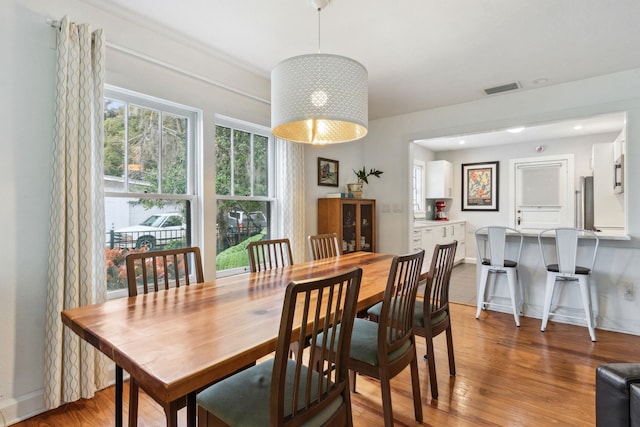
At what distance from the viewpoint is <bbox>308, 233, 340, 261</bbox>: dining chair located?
2.79 meters

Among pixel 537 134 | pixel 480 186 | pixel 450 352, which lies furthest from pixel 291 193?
pixel 480 186

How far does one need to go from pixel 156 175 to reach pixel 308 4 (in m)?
1.70

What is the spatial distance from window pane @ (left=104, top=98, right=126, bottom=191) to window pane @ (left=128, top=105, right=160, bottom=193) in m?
0.06

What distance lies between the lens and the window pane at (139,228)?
239cm

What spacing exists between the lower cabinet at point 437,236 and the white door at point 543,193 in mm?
1001

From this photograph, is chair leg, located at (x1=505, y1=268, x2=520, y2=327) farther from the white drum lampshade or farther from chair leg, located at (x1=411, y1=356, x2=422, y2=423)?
the white drum lampshade

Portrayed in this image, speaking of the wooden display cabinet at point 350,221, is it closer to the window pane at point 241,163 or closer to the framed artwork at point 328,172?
the framed artwork at point 328,172

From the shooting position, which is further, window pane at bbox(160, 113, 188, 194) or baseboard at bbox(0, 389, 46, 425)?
window pane at bbox(160, 113, 188, 194)

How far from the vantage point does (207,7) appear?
2.17 m

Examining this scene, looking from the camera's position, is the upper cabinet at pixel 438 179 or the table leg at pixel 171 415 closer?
the table leg at pixel 171 415

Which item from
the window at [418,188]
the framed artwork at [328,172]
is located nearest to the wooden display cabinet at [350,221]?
the framed artwork at [328,172]

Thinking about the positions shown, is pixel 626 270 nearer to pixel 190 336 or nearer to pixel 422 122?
pixel 422 122

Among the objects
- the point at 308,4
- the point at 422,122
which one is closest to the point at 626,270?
the point at 422,122

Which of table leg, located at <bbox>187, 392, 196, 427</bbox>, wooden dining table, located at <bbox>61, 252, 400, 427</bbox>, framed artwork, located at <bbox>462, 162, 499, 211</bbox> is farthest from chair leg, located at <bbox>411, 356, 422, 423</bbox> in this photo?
framed artwork, located at <bbox>462, 162, 499, 211</bbox>
